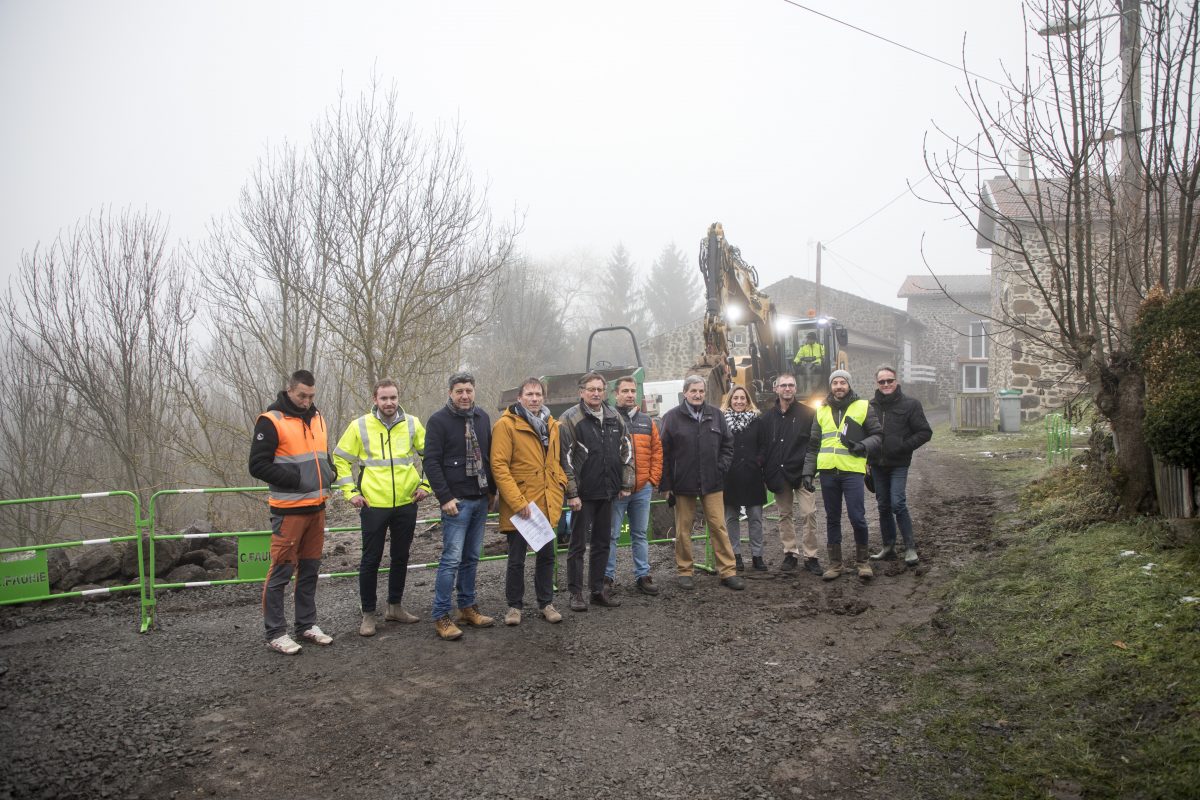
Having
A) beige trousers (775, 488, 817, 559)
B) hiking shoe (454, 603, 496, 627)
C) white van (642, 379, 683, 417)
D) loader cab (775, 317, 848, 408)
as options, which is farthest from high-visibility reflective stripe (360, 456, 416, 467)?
white van (642, 379, 683, 417)

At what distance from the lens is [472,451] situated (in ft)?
19.9

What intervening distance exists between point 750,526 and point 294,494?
4340 mm

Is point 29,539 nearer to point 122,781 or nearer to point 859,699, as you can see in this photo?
point 122,781

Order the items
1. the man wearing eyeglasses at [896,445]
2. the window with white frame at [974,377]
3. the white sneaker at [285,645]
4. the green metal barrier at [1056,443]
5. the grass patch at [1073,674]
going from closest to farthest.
Answer: the grass patch at [1073,674] → the white sneaker at [285,645] → the man wearing eyeglasses at [896,445] → the green metal barrier at [1056,443] → the window with white frame at [974,377]

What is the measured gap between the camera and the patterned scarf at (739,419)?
7913 millimetres

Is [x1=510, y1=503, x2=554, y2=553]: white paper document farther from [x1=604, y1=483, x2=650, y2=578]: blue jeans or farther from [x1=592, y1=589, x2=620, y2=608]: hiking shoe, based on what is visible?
[x1=604, y1=483, x2=650, y2=578]: blue jeans

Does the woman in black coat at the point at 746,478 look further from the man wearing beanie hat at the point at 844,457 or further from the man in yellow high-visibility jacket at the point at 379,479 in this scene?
the man in yellow high-visibility jacket at the point at 379,479

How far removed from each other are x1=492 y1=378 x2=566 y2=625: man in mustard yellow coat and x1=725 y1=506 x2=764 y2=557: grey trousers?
2.21m

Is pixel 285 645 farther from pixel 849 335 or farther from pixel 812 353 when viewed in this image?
pixel 849 335

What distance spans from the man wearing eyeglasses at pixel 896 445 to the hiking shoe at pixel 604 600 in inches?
113

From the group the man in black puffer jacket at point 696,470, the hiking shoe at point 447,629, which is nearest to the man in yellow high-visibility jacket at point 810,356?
the man in black puffer jacket at point 696,470

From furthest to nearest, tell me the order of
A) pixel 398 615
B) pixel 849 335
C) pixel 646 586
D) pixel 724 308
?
pixel 849 335 < pixel 724 308 < pixel 646 586 < pixel 398 615

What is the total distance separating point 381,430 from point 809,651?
141 inches

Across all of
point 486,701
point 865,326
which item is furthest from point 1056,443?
point 865,326
